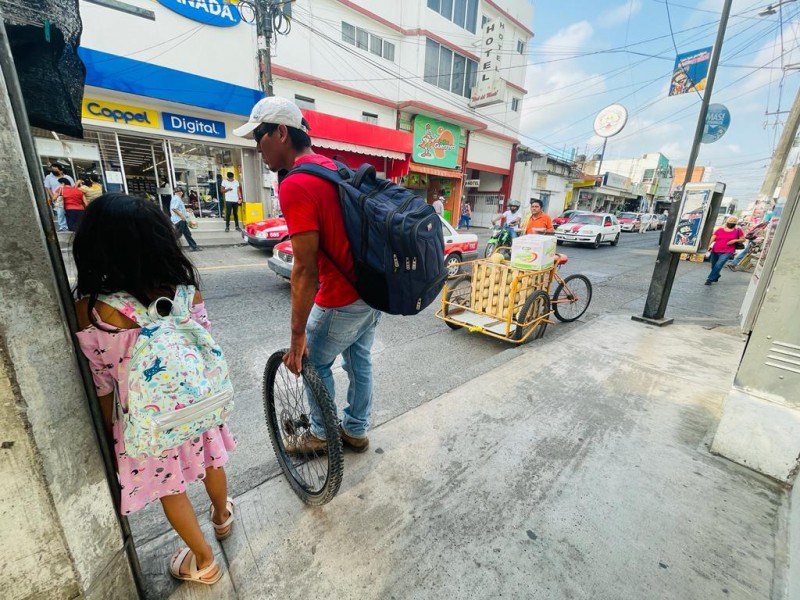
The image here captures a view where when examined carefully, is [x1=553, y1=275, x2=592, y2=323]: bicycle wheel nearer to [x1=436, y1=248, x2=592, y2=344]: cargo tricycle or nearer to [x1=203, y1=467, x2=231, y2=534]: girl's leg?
[x1=436, y1=248, x2=592, y2=344]: cargo tricycle

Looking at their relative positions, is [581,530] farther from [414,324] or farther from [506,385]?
[414,324]

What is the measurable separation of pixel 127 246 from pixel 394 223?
3.21 feet

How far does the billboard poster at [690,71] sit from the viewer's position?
488 centimetres

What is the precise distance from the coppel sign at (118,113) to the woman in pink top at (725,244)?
16.1 meters

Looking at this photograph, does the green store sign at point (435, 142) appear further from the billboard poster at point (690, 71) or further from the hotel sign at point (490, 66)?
the billboard poster at point (690, 71)

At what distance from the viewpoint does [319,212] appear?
1644 mm

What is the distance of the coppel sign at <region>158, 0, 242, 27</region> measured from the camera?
1040 centimetres

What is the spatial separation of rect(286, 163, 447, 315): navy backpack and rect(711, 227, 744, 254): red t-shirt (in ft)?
35.0

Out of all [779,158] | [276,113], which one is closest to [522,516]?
[276,113]

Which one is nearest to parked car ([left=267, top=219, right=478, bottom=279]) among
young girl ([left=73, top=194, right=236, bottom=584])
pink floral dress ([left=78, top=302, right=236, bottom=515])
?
pink floral dress ([left=78, top=302, right=236, bottom=515])

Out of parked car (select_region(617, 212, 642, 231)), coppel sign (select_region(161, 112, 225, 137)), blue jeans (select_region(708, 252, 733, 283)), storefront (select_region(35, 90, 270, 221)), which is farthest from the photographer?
parked car (select_region(617, 212, 642, 231))

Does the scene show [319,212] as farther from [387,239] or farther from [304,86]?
[304,86]

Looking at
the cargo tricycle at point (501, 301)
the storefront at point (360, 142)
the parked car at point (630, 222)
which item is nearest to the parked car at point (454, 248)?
the cargo tricycle at point (501, 301)

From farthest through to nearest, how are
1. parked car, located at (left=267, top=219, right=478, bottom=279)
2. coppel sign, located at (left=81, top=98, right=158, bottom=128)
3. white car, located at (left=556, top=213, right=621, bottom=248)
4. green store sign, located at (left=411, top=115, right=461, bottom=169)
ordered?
green store sign, located at (left=411, top=115, right=461, bottom=169) < white car, located at (left=556, top=213, right=621, bottom=248) < coppel sign, located at (left=81, top=98, right=158, bottom=128) < parked car, located at (left=267, top=219, right=478, bottom=279)
